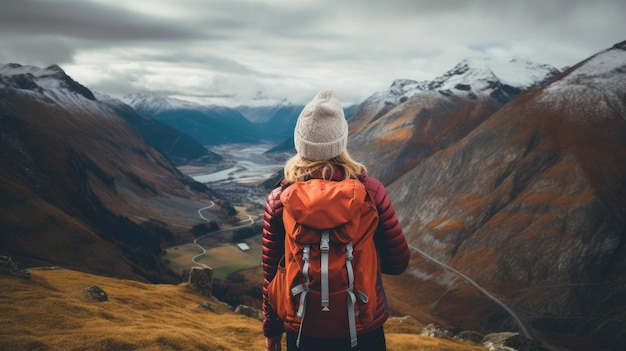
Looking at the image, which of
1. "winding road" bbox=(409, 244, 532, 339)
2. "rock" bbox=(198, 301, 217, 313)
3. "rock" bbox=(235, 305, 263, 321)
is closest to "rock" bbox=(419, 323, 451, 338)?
"rock" bbox=(235, 305, 263, 321)

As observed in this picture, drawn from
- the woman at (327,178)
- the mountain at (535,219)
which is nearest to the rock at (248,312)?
the woman at (327,178)

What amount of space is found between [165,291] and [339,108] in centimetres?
4228

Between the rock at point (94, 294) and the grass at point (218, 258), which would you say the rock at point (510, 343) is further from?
the grass at point (218, 258)

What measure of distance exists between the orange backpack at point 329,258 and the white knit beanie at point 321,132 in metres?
0.79

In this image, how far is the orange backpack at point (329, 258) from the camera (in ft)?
18.8

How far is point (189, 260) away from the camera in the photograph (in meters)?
156

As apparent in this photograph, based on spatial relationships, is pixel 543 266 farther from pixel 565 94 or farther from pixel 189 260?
pixel 189 260

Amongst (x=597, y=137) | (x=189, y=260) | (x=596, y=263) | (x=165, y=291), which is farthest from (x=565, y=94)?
(x=165, y=291)

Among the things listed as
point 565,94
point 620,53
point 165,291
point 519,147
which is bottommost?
point 165,291

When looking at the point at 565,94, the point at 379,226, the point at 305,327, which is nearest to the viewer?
the point at 305,327

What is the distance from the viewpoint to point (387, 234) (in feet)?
22.4

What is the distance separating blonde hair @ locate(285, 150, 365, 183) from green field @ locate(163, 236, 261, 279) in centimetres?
13568

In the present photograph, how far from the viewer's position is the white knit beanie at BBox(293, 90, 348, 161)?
6.89 metres

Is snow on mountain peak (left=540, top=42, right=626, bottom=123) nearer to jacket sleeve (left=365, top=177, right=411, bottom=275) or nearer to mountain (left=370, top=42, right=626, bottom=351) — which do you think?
mountain (left=370, top=42, right=626, bottom=351)
